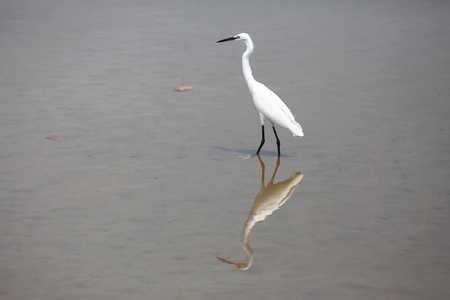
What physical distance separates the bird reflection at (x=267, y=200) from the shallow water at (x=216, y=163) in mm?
56

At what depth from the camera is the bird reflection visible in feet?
19.5

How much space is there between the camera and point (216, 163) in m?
7.48

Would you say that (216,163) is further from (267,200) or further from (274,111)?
(267,200)

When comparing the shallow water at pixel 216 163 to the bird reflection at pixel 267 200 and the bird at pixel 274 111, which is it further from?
the bird at pixel 274 111

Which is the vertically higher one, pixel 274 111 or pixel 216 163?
pixel 274 111

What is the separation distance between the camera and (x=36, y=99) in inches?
377

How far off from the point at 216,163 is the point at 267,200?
898 millimetres

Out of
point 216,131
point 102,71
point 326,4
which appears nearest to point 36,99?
point 102,71

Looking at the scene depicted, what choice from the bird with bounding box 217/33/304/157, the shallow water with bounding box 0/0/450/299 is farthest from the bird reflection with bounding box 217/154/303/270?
the bird with bounding box 217/33/304/157

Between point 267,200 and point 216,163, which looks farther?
point 216,163

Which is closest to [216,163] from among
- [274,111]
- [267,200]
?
[274,111]

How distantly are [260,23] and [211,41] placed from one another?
1600 millimetres

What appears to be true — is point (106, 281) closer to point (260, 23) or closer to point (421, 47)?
point (421, 47)

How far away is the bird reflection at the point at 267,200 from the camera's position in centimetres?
595
